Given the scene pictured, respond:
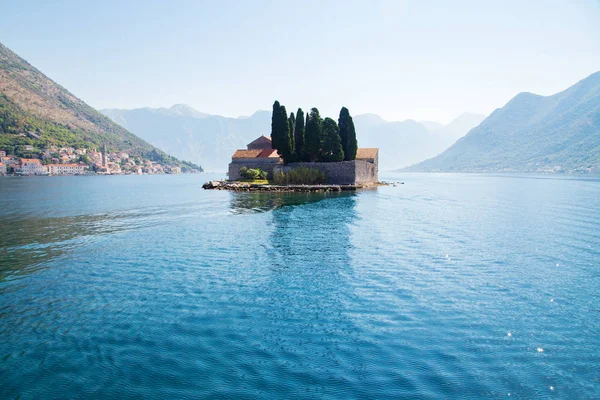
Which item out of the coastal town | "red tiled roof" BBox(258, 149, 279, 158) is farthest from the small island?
the coastal town

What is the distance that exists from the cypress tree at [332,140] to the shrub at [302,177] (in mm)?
3565

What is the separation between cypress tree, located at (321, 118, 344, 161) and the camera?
186 ft

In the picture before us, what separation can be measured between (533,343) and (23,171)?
6366 inches

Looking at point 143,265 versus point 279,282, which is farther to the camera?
point 143,265

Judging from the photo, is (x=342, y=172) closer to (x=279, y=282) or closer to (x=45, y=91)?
(x=279, y=282)

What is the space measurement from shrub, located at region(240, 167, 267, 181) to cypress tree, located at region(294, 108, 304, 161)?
7.41 metres

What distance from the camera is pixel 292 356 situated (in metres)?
7.72

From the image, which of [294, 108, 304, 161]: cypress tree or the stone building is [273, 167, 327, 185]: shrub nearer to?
the stone building

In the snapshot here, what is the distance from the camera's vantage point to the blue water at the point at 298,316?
6809 millimetres

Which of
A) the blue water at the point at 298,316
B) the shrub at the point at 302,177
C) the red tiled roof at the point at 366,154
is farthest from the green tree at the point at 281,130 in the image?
the blue water at the point at 298,316

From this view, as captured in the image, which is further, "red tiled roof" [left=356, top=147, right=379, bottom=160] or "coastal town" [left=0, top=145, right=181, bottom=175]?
"coastal town" [left=0, top=145, right=181, bottom=175]

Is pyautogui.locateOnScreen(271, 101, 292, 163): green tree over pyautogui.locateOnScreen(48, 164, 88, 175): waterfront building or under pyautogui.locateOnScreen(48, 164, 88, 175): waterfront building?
over

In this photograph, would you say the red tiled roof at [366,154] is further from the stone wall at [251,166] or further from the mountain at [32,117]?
the mountain at [32,117]

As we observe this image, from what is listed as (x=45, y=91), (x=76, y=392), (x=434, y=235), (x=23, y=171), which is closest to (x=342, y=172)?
(x=434, y=235)
